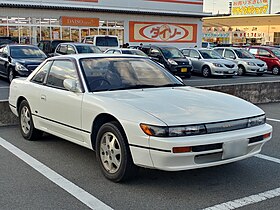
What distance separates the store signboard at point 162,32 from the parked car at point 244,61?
34.8 feet

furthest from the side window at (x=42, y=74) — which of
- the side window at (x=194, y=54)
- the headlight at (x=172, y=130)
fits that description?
the side window at (x=194, y=54)

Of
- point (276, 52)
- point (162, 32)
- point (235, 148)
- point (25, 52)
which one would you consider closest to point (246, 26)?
point (162, 32)

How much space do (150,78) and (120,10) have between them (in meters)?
24.2

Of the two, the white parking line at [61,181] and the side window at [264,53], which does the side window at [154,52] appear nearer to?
the side window at [264,53]

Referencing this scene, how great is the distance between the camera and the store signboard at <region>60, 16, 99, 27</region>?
89.9 feet

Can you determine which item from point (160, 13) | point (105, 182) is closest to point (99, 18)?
point (160, 13)

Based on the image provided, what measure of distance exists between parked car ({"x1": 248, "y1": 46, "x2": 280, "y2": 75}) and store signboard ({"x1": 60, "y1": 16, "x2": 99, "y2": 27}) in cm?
1190

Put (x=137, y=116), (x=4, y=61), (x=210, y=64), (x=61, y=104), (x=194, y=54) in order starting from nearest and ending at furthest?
(x=137, y=116) < (x=61, y=104) < (x=4, y=61) < (x=210, y=64) < (x=194, y=54)

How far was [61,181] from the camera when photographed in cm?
463

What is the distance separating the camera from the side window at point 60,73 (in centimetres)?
547

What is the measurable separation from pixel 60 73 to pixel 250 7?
50.6m

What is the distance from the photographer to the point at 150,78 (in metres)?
5.58

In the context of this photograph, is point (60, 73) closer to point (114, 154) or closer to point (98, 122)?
point (98, 122)

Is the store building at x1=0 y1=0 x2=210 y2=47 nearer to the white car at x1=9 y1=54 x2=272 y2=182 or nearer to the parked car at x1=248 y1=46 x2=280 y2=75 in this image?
the parked car at x1=248 y1=46 x2=280 y2=75
